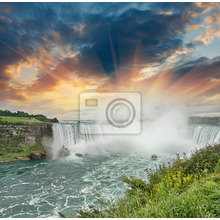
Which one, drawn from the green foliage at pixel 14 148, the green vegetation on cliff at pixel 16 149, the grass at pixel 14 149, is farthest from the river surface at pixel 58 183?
the green foliage at pixel 14 148

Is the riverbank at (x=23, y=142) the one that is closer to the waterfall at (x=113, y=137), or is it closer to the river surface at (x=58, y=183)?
the river surface at (x=58, y=183)

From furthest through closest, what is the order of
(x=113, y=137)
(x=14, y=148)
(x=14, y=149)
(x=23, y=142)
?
(x=113, y=137)
(x=23, y=142)
(x=14, y=148)
(x=14, y=149)

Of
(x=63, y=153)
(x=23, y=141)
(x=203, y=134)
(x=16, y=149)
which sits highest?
(x=203, y=134)

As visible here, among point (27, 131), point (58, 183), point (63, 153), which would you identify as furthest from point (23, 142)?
point (58, 183)

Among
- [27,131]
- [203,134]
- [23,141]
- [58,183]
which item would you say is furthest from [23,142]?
[203,134]

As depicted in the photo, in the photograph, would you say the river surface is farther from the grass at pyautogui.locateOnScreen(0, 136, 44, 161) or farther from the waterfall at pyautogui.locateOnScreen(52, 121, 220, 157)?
the grass at pyautogui.locateOnScreen(0, 136, 44, 161)

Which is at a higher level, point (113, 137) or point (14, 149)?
point (113, 137)

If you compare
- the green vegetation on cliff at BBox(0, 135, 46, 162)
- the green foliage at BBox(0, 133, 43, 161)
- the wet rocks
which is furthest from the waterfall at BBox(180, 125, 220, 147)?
the green foliage at BBox(0, 133, 43, 161)

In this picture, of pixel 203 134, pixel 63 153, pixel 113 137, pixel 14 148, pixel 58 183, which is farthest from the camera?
pixel 113 137

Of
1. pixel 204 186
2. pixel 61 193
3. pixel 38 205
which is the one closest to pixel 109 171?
pixel 61 193

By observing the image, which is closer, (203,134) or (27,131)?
(27,131)

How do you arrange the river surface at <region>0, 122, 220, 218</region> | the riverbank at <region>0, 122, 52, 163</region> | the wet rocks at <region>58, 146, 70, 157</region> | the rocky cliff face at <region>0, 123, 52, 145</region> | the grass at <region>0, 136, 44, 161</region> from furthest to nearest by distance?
the rocky cliff face at <region>0, 123, 52, 145</region> → the wet rocks at <region>58, 146, 70, 157</region> → the riverbank at <region>0, 122, 52, 163</region> → the grass at <region>0, 136, 44, 161</region> → the river surface at <region>0, 122, 220, 218</region>

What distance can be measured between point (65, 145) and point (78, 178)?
13.5 metres

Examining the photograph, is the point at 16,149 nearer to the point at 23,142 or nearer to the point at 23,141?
the point at 23,142
